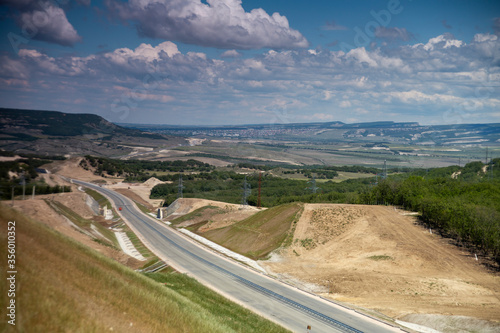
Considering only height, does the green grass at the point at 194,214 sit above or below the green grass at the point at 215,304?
below

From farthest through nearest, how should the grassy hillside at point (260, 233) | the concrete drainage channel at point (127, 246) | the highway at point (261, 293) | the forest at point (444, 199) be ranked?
the grassy hillside at point (260, 233) < the concrete drainage channel at point (127, 246) < the forest at point (444, 199) < the highway at point (261, 293)

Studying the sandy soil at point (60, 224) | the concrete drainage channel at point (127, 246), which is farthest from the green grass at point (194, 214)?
the sandy soil at point (60, 224)

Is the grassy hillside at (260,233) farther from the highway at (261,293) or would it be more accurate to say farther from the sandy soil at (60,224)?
the sandy soil at (60,224)

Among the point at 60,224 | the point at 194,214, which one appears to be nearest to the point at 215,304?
the point at 60,224

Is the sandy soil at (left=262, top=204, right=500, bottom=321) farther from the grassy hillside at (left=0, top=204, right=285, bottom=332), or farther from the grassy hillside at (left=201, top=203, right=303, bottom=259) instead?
the grassy hillside at (left=0, top=204, right=285, bottom=332)

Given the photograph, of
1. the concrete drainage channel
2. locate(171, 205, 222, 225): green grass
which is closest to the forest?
locate(171, 205, 222, 225): green grass

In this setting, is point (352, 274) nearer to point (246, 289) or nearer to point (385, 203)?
point (246, 289)

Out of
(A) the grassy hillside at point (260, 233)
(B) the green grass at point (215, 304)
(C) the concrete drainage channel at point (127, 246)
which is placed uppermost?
(B) the green grass at point (215, 304)

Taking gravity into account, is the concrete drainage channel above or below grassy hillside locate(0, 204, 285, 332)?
below
